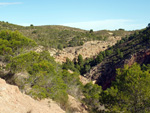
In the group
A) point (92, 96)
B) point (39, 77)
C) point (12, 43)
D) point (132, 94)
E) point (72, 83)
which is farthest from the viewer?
point (72, 83)

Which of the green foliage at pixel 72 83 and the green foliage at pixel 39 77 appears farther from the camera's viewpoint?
the green foliage at pixel 72 83

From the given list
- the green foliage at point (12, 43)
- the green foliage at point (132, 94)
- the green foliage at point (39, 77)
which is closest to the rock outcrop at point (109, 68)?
the green foliage at point (39, 77)

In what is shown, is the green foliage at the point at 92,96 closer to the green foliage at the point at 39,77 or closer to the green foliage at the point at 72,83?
the green foliage at the point at 72,83

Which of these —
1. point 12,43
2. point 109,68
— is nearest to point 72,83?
point 12,43

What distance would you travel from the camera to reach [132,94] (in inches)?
574

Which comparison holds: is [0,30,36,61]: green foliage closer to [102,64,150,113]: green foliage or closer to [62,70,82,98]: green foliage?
[62,70,82,98]: green foliage

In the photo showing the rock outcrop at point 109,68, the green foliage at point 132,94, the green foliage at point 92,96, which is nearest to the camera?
the green foliage at point 132,94

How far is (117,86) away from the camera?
15617 millimetres

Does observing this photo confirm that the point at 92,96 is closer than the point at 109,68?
Yes

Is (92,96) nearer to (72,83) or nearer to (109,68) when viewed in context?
(72,83)

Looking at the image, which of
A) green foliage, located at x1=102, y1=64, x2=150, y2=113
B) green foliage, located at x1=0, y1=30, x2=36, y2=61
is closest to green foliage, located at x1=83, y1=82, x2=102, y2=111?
green foliage, located at x1=102, y1=64, x2=150, y2=113

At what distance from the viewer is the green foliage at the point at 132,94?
14028 millimetres

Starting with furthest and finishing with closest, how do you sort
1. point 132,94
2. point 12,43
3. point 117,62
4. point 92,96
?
1. point 117,62
2. point 92,96
3. point 12,43
4. point 132,94

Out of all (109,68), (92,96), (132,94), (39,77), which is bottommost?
(109,68)
